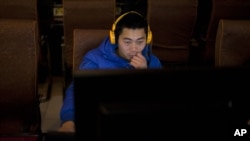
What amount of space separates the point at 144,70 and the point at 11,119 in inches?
48.9

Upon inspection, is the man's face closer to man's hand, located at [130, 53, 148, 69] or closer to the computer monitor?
man's hand, located at [130, 53, 148, 69]

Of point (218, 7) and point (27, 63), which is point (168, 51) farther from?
point (27, 63)

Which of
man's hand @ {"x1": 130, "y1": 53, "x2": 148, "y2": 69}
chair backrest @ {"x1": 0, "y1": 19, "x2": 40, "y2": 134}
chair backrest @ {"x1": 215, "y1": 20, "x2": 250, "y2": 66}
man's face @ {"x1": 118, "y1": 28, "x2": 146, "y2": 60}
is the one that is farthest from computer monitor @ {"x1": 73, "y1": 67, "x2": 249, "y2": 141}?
chair backrest @ {"x1": 215, "y1": 20, "x2": 250, "y2": 66}

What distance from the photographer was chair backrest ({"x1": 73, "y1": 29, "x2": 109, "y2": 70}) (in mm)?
1697

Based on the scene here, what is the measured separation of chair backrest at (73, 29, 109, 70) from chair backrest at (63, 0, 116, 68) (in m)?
0.71

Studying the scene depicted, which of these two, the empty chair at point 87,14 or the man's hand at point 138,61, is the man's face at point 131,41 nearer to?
the man's hand at point 138,61

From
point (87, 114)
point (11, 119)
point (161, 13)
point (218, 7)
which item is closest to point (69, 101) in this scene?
point (11, 119)

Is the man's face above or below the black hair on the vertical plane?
below

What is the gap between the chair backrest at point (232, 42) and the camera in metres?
1.79

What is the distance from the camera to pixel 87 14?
7.96 feet

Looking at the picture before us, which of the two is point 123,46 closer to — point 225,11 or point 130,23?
point 130,23

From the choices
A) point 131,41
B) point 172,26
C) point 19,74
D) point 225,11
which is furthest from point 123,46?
point 225,11

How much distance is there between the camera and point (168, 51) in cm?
272

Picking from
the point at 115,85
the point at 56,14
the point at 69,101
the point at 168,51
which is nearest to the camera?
the point at 115,85
